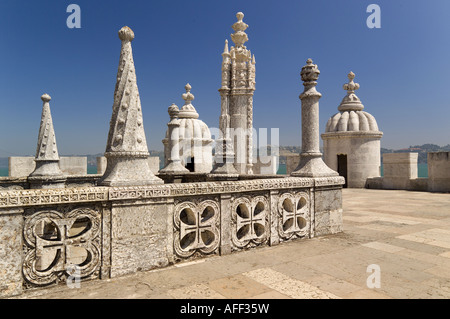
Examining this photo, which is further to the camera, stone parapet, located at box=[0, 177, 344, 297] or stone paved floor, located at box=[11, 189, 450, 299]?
stone paved floor, located at box=[11, 189, 450, 299]

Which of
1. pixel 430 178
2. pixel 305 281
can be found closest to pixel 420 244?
pixel 305 281

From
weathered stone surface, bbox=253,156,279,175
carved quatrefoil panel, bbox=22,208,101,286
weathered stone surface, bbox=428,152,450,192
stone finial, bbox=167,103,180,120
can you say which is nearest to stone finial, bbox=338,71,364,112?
weathered stone surface, bbox=428,152,450,192

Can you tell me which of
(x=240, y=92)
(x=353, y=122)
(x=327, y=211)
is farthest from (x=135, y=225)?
(x=353, y=122)

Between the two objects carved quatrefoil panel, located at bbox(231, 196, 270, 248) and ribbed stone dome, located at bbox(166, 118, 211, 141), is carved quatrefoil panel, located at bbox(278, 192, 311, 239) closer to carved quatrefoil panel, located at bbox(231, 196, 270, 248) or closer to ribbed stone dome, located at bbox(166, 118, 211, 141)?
carved quatrefoil panel, located at bbox(231, 196, 270, 248)

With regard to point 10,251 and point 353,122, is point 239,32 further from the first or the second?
point 10,251

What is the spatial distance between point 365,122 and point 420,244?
14560mm

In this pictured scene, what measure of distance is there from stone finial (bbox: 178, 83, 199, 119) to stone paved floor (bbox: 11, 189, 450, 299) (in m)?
12.6

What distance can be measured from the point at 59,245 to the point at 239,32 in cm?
1211

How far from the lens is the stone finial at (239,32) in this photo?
1384 cm

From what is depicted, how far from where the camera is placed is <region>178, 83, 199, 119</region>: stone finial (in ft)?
58.1

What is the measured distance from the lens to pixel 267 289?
3834 mm

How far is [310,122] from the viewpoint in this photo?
7.02 meters

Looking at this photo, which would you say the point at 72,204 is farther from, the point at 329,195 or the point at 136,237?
the point at 329,195

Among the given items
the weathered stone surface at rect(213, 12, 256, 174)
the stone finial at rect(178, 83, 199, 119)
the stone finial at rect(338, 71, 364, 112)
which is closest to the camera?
the weathered stone surface at rect(213, 12, 256, 174)
